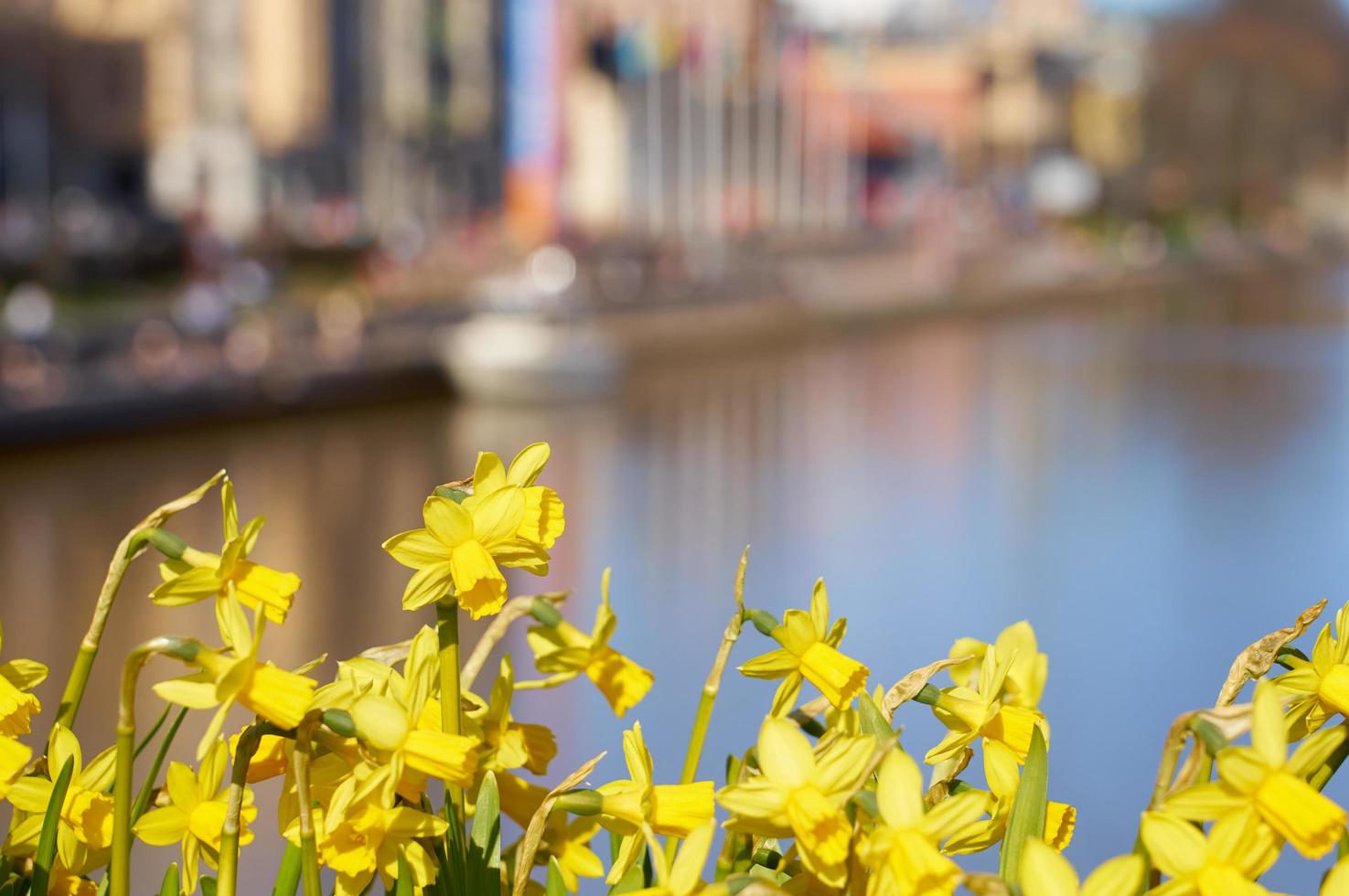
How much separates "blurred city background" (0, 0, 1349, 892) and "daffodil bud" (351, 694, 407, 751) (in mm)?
3728

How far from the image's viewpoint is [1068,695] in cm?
719

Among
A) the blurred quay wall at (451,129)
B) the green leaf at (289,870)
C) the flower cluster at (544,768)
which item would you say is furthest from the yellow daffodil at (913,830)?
the blurred quay wall at (451,129)

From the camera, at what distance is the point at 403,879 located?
1.28 metres

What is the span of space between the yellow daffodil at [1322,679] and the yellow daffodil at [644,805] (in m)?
0.41

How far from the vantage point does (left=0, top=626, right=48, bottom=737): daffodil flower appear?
4.38ft

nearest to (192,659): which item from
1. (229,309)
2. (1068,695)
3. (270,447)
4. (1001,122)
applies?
(1068,695)

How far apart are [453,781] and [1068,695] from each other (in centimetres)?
623

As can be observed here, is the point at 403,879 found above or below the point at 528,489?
below

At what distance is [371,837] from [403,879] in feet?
0.12

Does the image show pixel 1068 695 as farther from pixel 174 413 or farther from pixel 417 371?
pixel 417 371

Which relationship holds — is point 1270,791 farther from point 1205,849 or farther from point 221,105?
point 221,105

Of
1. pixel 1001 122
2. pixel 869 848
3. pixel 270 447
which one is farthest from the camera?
pixel 1001 122

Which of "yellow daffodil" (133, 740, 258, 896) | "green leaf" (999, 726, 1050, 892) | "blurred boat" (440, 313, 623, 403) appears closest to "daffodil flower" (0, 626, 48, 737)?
"yellow daffodil" (133, 740, 258, 896)

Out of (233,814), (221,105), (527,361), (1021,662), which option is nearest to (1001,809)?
(1021,662)
